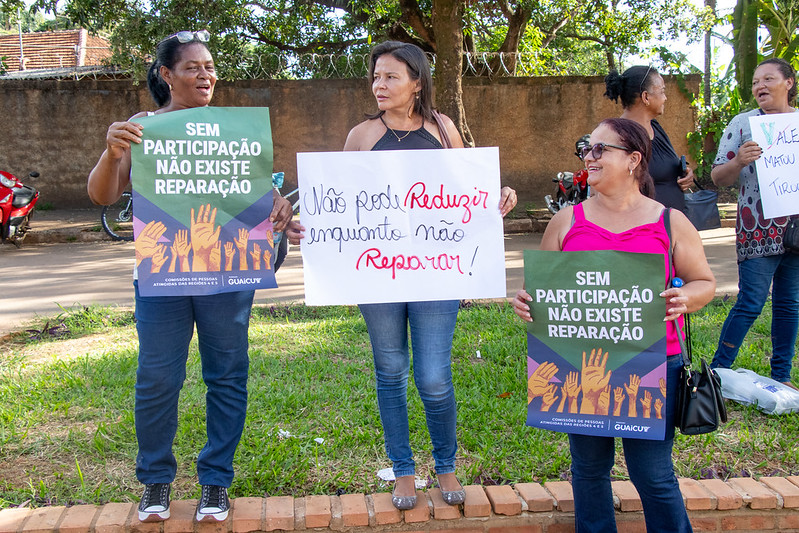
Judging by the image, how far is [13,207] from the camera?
9.83 metres

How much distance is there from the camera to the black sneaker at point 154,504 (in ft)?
8.75

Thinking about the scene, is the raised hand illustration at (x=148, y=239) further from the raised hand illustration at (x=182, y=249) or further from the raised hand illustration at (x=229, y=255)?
the raised hand illustration at (x=229, y=255)

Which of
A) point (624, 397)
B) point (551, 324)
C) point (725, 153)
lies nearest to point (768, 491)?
point (624, 397)

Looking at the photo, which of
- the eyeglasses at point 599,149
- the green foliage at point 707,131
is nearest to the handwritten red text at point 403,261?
the eyeglasses at point 599,149

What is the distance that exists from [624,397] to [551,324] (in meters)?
0.34

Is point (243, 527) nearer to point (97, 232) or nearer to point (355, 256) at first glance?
point (355, 256)

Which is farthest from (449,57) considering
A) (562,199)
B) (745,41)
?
(745,41)

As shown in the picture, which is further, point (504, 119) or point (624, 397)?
point (504, 119)

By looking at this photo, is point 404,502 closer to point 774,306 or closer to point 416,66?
point 416,66

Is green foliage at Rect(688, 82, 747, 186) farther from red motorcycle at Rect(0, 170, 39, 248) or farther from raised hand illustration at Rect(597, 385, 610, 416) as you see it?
raised hand illustration at Rect(597, 385, 610, 416)

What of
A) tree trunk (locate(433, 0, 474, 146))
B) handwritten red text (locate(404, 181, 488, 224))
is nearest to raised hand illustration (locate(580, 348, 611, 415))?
A: handwritten red text (locate(404, 181, 488, 224))

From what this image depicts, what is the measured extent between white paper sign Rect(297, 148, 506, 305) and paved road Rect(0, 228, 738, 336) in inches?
155

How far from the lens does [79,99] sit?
1300cm

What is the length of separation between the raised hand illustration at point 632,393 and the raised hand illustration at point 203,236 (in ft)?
5.12
